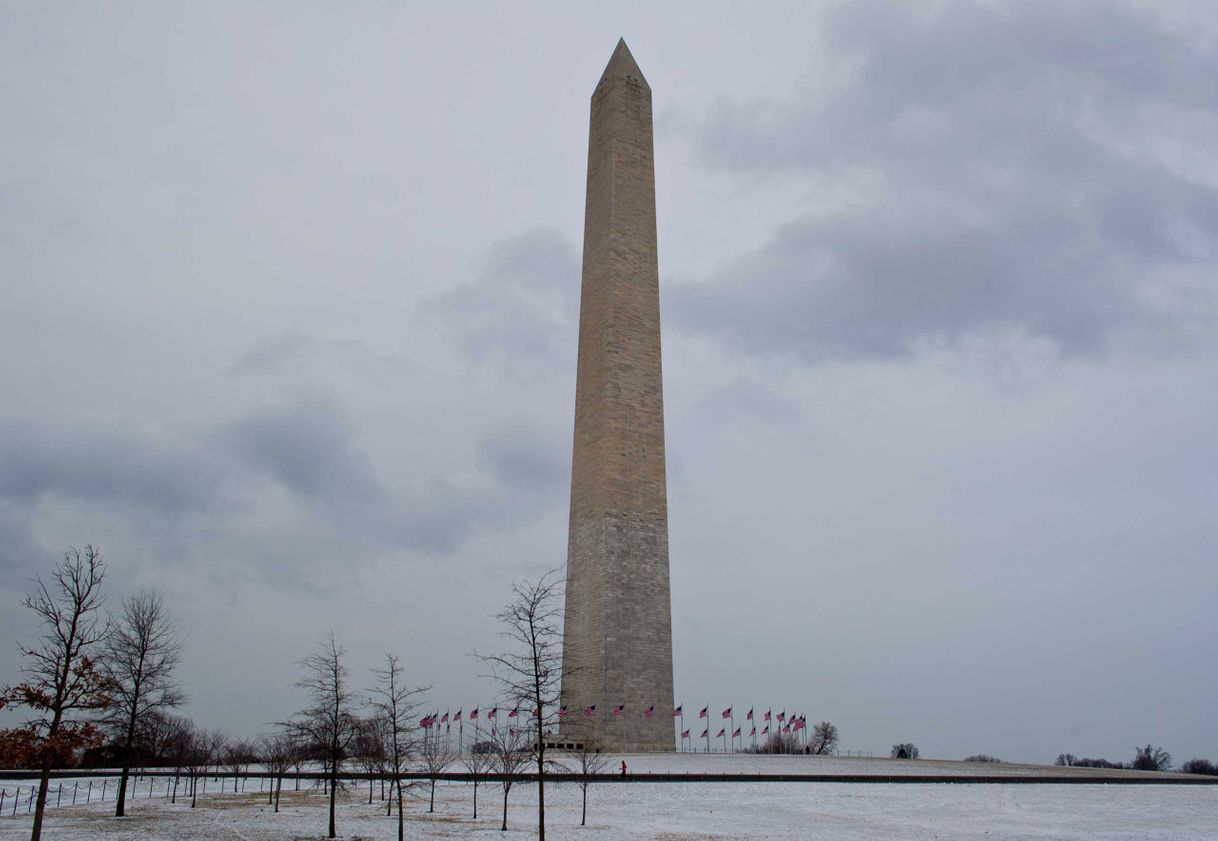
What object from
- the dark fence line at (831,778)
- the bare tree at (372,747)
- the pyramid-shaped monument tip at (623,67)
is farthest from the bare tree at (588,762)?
the pyramid-shaped monument tip at (623,67)

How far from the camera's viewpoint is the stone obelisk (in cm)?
4653

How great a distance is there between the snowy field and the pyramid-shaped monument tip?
39554 mm

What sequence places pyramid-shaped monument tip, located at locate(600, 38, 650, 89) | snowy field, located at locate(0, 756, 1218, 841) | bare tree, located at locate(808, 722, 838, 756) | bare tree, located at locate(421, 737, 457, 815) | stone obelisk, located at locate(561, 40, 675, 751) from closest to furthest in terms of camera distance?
snowy field, located at locate(0, 756, 1218, 841) → bare tree, located at locate(421, 737, 457, 815) → stone obelisk, located at locate(561, 40, 675, 751) → pyramid-shaped monument tip, located at locate(600, 38, 650, 89) → bare tree, located at locate(808, 722, 838, 756)

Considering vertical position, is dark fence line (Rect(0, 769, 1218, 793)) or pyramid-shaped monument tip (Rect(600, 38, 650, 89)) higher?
pyramid-shaped monument tip (Rect(600, 38, 650, 89))

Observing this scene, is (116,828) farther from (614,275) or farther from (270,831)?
(614,275)

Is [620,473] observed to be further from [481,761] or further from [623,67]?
[623,67]

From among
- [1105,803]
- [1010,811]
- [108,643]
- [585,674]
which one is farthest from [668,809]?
[585,674]

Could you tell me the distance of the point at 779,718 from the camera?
56.8 m

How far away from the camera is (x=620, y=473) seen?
1919 inches

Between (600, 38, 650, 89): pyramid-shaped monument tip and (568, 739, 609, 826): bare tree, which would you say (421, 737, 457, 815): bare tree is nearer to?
(568, 739, 609, 826): bare tree

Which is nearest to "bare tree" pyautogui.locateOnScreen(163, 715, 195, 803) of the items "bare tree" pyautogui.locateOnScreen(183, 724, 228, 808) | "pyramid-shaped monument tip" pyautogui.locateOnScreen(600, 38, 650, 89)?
"bare tree" pyautogui.locateOnScreen(183, 724, 228, 808)

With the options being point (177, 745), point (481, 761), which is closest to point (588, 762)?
point (481, 761)

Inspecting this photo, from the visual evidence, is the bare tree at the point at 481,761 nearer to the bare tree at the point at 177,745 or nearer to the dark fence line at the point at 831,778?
the dark fence line at the point at 831,778

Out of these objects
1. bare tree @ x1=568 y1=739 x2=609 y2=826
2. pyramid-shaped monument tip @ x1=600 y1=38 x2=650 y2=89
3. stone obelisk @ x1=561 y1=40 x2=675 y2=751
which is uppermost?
pyramid-shaped monument tip @ x1=600 y1=38 x2=650 y2=89
